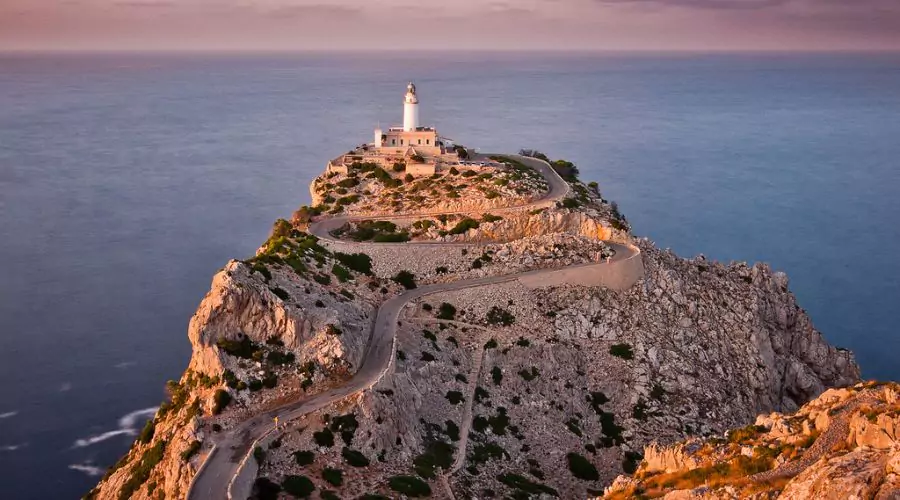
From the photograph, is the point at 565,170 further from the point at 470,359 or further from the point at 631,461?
the point at 631,461

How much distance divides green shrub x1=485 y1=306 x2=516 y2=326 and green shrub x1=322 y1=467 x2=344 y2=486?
656 inches

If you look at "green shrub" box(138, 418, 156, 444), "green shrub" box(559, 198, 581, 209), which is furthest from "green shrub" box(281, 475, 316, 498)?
"green shrub" box(559, 198, 581, 209)

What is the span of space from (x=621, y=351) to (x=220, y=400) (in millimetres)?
22834

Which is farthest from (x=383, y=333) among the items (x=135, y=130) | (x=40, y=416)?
(x=135, y=130)

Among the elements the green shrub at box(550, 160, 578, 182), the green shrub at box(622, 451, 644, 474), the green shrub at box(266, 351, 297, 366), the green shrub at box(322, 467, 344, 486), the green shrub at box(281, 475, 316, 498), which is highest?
the green shrub at box(550, 160, 578, 182)

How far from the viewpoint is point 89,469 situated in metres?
44.9

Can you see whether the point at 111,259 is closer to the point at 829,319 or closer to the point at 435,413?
the point at 435,413

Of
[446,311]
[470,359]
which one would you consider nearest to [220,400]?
[470,359]

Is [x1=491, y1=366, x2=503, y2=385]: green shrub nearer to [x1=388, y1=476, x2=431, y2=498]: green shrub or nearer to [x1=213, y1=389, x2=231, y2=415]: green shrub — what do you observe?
[x1=388, y1=476, x2=431, y2=498]: green shrub

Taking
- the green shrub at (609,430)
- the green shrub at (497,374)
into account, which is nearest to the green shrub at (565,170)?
the green shrub at (497,374)

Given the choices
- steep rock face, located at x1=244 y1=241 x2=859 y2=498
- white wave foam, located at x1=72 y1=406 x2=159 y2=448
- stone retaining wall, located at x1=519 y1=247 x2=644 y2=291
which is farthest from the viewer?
white wave foam, located at x1=72 y1=406 x2=159 y2=448

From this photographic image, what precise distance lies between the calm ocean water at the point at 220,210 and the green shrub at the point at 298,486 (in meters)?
24.3

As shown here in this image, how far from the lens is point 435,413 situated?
3469cm

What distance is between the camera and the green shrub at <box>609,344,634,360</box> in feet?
138
